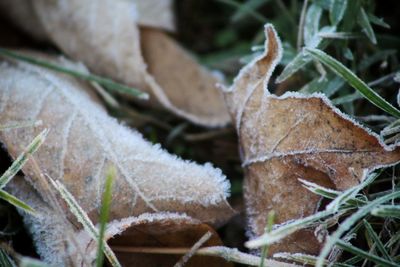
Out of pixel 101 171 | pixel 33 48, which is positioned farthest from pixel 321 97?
pixel 33 48

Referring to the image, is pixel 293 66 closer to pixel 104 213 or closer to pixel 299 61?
pixel 299 61

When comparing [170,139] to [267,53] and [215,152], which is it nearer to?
[215,152]

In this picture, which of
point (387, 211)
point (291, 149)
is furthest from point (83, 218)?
point (387, 211)

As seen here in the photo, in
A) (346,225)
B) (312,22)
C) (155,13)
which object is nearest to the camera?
(346,225)

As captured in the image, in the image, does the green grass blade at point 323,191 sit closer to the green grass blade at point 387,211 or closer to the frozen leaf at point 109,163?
the green grass blade at point 387,211

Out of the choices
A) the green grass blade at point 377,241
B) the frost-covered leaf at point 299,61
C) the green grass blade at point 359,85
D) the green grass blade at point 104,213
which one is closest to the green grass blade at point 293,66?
the frost-covered leaf at point 299,61

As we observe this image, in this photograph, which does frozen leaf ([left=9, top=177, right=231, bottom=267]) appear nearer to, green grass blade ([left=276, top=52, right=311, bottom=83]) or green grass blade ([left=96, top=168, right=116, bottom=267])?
green grass blade ([left=96, top=168, right=116, bottom=267])
